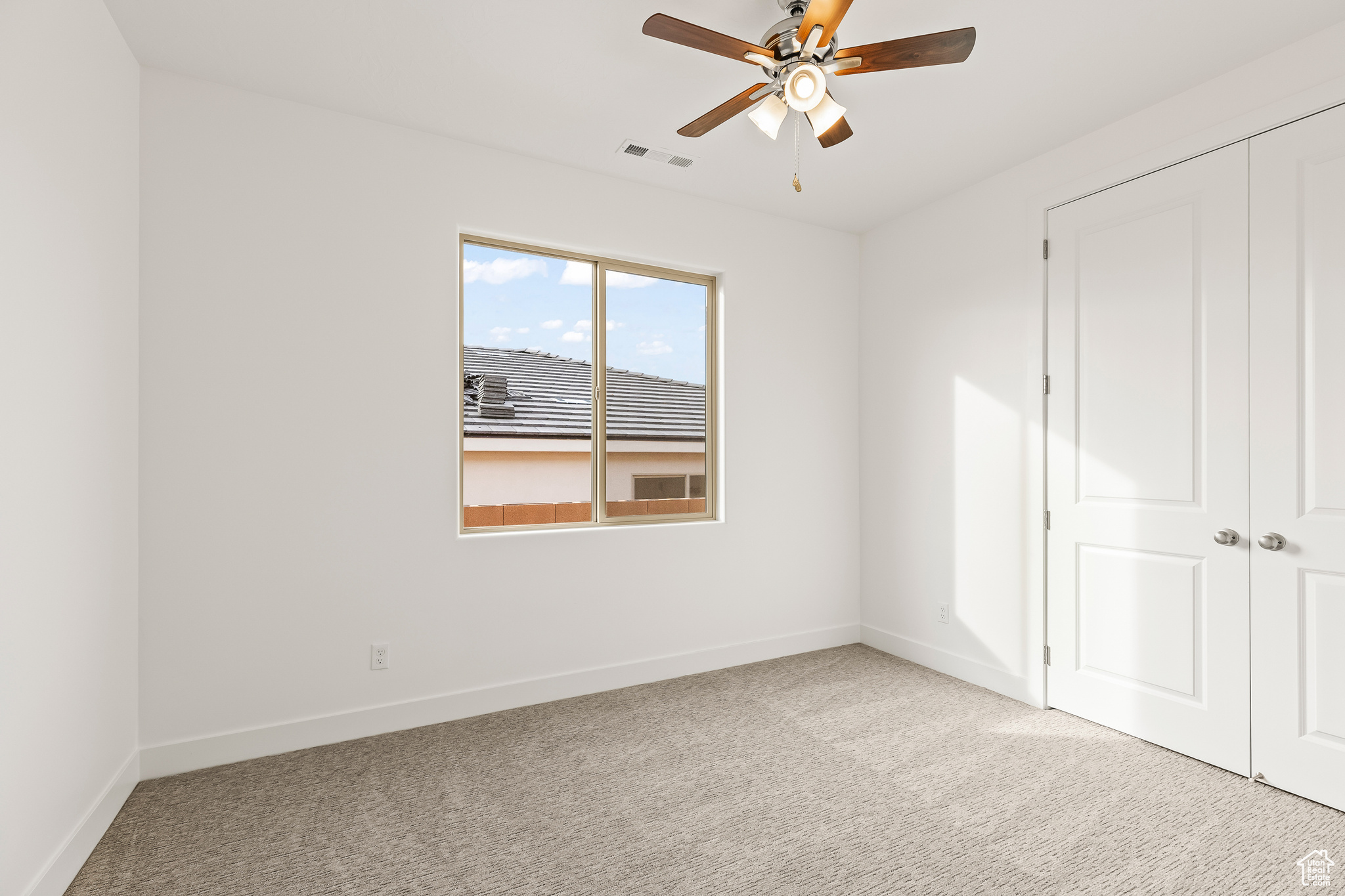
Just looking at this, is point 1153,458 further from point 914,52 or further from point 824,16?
point 824,16

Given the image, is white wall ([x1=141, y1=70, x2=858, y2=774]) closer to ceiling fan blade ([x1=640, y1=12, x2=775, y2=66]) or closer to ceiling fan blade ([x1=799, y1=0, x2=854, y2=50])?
ceiling fan blade ([x1=640, y1=12, x2=775, y2=66])

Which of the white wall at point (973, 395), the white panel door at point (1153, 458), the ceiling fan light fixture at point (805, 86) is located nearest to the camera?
the ceiling fan light fixture at point (805, 86)

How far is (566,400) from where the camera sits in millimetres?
3418

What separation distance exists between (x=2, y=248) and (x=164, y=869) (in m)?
1.75

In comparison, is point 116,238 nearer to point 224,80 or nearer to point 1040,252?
point 224,80

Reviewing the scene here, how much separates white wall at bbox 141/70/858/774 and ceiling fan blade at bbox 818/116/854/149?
131 cm

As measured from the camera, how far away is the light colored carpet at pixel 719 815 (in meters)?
1.84

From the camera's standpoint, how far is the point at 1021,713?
3.03 meters

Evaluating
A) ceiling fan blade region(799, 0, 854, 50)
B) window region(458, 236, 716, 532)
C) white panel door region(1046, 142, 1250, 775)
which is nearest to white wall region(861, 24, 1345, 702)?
white panel door region(1046, 142, 1250, 775)

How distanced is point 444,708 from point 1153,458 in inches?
129

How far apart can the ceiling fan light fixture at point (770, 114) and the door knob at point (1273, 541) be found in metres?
2.30

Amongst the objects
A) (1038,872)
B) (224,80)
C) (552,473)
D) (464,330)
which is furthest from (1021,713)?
(224,80)

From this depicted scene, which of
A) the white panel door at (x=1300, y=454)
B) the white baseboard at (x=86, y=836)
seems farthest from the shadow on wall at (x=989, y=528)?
the white baseboard at (x=86, y=836)

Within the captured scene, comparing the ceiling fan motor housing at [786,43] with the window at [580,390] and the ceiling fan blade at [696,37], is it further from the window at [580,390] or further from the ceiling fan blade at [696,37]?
the window at [580,390]
